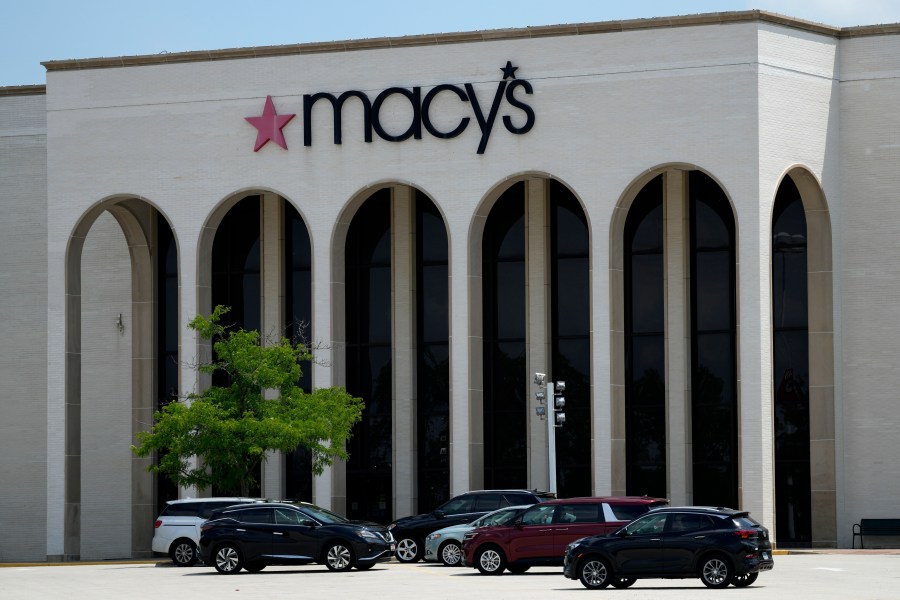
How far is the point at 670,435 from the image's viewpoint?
44.3m

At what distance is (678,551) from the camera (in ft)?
89.0

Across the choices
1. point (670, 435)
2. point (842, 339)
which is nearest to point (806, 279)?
point (842, 339)

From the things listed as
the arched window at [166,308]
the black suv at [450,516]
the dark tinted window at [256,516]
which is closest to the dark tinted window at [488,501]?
the black suv at [450,516]

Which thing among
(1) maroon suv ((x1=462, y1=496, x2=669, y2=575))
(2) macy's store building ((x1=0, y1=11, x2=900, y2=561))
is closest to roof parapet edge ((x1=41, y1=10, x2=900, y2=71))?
(2) macy's store building ((x1=0, y1=11, x2=900, y2=561))

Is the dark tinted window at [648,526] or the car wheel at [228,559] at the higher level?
the dark tinted window at [648,526]

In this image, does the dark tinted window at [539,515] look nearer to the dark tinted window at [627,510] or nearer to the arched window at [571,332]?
the dark tinted window at [627,510]

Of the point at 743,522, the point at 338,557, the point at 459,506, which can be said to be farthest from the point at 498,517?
the point at 743,522

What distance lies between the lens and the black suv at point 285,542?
106 ft

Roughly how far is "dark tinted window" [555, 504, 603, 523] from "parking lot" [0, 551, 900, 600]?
1.16 metres

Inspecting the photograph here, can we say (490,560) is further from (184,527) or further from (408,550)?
(184,527)

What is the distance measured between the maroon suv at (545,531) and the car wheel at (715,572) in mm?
3989

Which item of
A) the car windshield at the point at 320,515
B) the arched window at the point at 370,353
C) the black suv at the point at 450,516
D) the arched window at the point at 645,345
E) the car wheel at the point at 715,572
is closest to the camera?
the car wheel at the point at 715,572

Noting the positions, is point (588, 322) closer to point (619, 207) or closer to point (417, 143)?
point (619, 207)

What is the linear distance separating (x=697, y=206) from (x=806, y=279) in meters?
3.60
